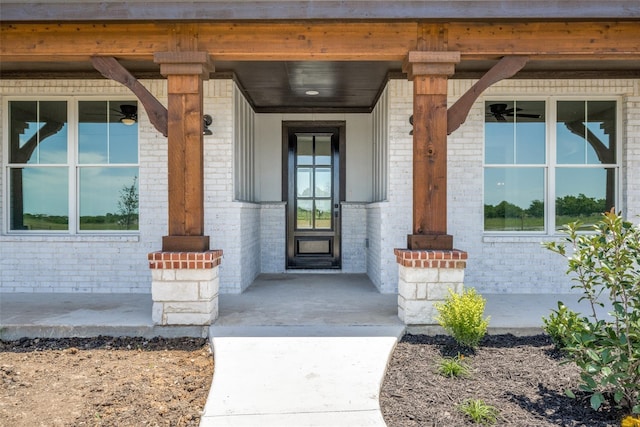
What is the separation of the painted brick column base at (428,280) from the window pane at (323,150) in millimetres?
3912

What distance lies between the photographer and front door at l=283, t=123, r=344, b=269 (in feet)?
25.5

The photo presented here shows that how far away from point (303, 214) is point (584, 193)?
4160mm

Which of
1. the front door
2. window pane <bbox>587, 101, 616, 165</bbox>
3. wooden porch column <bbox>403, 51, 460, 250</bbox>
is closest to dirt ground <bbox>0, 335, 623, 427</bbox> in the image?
wooden porch column <bbox>403, 51, 460, 250</bbox>

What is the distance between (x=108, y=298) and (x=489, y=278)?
4.67 metres

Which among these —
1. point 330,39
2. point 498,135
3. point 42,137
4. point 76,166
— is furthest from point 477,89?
point 42,137

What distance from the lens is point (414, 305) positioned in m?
4.20

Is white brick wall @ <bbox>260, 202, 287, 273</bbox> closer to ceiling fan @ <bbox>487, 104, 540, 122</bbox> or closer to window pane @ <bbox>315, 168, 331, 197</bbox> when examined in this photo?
window pane @ <bbox>315, 168, 331, 197</bbox>

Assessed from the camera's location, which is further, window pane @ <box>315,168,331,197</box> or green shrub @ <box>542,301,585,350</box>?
window pane @ <box>315,168,331,197</box>

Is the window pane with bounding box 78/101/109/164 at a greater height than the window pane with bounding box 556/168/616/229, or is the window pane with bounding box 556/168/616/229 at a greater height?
the window pane with bounding box 78/101/109/164

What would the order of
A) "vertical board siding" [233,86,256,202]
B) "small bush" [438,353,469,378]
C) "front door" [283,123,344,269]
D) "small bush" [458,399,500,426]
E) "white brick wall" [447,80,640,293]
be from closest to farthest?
"small bush" [458,399,500,426] < "small bush" [438,353,469,378] < "white brick wall" [447,80,640,293] < "vertical board siding" [233,86,256,202] < "front door" [283,123,344,269]

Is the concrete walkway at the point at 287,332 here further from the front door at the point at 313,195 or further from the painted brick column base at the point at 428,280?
the front door at the point at 313,195

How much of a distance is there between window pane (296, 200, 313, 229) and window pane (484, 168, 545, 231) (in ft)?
9.76

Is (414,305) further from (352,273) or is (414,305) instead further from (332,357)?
(352,273)

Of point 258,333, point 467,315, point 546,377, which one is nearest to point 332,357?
point 258,333
